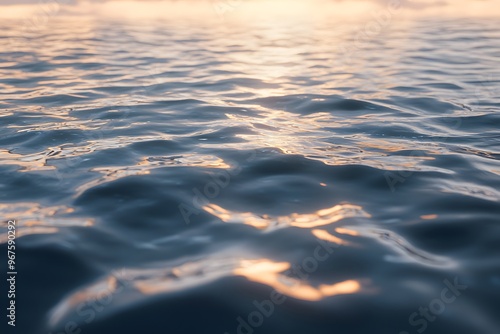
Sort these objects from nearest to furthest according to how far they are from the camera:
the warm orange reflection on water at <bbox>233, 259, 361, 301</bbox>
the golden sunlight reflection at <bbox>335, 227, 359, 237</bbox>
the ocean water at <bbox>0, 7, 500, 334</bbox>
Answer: the ocean water at <bbox>0, 7, 500, 334</bbox>, the warm orange reflection on water at <bbox>233, 259, 361, 301</bbox>, the golden sunlight reflection at <bbox>335, 227, 359, 237</bbox>

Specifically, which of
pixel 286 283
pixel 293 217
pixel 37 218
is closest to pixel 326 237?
pixel 293 217

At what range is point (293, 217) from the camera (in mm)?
4039

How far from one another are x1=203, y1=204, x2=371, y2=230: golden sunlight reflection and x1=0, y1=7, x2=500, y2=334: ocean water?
0.06ft

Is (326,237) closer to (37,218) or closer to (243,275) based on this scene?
(243,275)

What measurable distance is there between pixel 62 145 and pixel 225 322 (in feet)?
12.7

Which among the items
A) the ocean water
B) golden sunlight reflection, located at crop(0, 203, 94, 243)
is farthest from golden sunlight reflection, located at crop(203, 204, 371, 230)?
golden sunlight reflection, located at crop(0, 203, 94, 243)

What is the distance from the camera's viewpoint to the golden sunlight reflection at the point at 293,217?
3.91 meters

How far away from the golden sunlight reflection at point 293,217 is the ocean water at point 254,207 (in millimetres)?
20

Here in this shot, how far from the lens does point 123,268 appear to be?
328 cm

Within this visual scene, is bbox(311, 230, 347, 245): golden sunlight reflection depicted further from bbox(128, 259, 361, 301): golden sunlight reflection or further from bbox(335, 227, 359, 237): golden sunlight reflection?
bbox(128, 259, 361, 301): golden sunlight reflection

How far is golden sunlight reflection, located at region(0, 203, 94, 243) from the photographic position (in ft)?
12.4

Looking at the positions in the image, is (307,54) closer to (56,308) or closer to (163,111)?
(163,111)

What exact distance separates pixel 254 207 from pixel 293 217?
0.37 m

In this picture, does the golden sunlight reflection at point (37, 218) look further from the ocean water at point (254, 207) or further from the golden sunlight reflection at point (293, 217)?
the golden sunlight reflection at point (293, 217)
